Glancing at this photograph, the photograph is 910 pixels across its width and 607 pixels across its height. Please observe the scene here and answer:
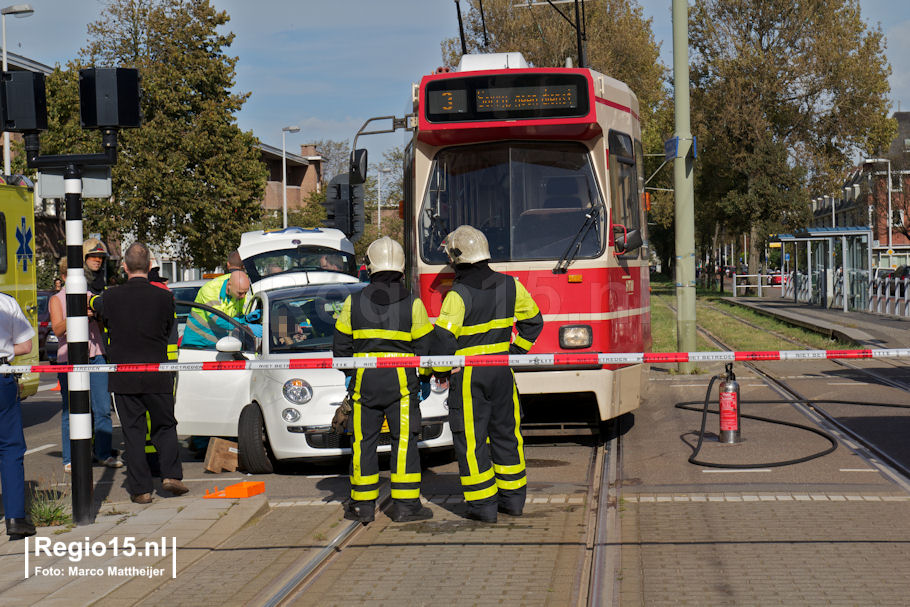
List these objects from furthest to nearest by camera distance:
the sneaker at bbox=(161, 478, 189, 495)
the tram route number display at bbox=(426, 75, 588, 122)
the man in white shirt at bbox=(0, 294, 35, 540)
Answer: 1. the tram route number display at bbox=(426, 75, 588, 122)
2. the sneaker at bbox=(161, 478, 189, 495)
3. the man in white shirt at bbox=(0, 294, 35, 540)

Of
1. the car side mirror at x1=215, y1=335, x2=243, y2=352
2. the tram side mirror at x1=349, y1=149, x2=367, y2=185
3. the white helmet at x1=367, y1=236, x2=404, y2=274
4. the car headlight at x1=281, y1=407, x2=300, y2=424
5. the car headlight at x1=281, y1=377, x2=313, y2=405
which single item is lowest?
the car headlight at x1=281, y1=407, x2=300, y2=424

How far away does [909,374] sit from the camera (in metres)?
15.6

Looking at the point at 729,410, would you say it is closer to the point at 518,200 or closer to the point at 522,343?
the point at 518,200

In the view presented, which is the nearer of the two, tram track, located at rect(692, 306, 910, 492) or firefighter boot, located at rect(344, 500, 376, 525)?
firefighter boot, located at rect(344, 500, 376, 525)

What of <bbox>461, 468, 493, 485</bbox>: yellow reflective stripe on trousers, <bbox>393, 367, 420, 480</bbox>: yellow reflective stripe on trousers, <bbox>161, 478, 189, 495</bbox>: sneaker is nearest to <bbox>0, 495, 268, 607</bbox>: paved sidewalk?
<bbox>161, 478, 189, 495</bbox>: sneaker

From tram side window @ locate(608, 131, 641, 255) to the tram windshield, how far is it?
23 centimetres

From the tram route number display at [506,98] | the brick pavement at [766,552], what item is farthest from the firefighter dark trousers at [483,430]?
the tram route number display at [506,98]

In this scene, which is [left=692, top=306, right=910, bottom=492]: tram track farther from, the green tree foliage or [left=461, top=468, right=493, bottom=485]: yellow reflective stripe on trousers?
the green tree foliage

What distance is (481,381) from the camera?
7.07 metres

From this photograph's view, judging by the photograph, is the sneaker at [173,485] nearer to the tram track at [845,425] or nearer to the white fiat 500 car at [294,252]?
the tram track at [845,425]

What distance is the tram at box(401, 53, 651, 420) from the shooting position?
964 cm

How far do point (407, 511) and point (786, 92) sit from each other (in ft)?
135

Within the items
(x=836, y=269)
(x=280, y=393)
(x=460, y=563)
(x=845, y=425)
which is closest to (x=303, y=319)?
(x=280, y=393)

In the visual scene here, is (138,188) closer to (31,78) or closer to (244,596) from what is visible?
(31,78)
